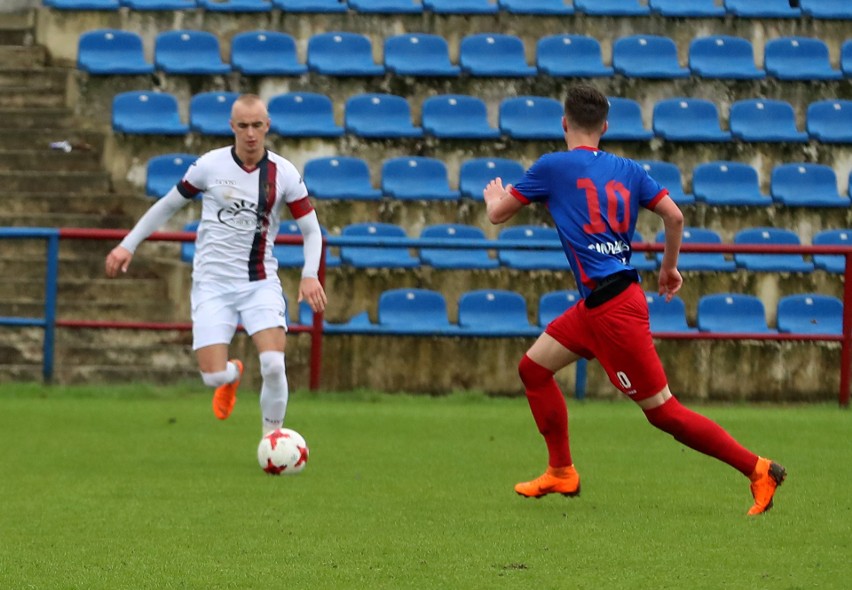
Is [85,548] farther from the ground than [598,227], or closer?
closer

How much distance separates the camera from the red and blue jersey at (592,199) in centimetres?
702

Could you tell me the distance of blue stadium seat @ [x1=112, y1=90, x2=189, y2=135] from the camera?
15703 mm

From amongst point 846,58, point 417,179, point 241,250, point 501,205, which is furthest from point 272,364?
point 846,58

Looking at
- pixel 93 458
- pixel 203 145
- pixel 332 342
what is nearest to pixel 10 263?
pixel 203 145

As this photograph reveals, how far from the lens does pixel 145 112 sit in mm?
15969

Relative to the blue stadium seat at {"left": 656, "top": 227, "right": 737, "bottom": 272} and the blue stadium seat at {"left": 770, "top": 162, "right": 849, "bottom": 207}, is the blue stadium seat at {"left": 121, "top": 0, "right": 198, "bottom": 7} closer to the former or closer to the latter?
the blue stadium seat at {"left": 656, "top": 227, "right": 737, "bottom": 272}

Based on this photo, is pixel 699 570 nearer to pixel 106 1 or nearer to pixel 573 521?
pixel 573 521

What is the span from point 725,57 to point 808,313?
3762mm

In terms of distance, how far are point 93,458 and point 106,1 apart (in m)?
9.23

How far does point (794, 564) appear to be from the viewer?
5.74 m

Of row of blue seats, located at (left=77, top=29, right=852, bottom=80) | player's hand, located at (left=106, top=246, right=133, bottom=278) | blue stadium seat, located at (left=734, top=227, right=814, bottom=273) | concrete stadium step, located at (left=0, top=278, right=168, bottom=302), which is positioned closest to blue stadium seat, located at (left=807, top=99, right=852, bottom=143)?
row of blue seats, located at (left=77, top=29, right=852, bottom=80)

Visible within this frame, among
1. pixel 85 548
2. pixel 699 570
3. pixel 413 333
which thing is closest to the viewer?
pixel 699 570

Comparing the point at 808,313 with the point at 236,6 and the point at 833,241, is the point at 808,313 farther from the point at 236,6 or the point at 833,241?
the point at 236,6

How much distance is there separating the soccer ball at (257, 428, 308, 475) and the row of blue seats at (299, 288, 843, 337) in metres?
4.63
